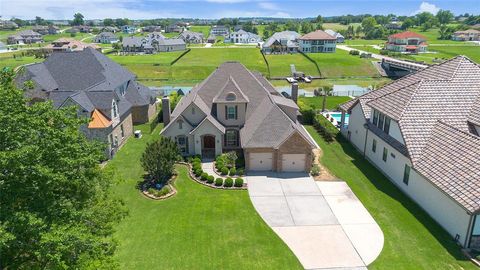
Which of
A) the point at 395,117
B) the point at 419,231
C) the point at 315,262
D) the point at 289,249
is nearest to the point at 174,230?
the point at 289,249

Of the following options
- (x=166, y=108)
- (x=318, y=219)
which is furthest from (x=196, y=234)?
(x=166, y=108)

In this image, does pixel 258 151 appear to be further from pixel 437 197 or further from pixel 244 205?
pixel 437 197

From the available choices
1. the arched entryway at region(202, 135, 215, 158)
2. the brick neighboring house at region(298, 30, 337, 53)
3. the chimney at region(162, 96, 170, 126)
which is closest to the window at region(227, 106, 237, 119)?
the arched entryway at region(202, 135, 215, 158)

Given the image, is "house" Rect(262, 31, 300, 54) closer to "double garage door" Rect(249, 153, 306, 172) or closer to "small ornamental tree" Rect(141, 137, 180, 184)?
"double garage door" Rect(249, 153, 306, 172)

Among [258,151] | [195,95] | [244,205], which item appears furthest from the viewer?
[195,95]

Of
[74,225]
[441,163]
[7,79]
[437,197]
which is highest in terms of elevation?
[7,79]

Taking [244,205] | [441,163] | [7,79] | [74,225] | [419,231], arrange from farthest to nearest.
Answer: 1. [244,205]
2. [441,163]
3. [419,231]
4. [7,79]
5. [74,225]

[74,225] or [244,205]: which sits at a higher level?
[74,225]
